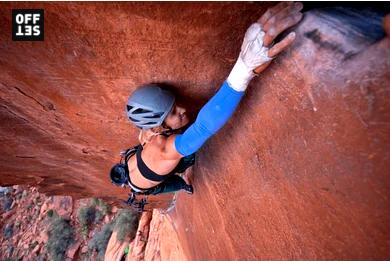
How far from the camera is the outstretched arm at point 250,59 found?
1.76 m

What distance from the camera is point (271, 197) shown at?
229 centimetres

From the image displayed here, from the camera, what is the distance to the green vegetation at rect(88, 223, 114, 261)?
13139 millimetres

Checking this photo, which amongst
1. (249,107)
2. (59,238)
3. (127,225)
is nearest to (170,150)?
(249,107)

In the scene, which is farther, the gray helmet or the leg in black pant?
the leg in black pant

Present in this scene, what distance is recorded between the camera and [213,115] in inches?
90.0

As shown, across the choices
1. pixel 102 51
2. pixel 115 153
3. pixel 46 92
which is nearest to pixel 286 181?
pixel 102 51

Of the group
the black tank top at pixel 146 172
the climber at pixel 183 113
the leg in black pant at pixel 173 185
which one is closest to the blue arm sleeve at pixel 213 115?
the climber at pixel 183 113

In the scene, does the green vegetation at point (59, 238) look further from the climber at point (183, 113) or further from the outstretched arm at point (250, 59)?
the outstretched arm at point (250, 59)

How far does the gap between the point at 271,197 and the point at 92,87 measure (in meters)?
2.07

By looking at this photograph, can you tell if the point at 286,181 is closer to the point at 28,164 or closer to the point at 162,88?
the point at 162,88

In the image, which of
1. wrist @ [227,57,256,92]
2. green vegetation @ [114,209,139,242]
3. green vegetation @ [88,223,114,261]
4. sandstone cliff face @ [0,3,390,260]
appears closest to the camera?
sandstone cliff face @ [0,3,390,260]

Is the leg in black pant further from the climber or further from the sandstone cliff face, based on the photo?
the sandstone cliff face

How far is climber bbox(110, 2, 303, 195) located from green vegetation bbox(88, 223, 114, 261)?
10194mm

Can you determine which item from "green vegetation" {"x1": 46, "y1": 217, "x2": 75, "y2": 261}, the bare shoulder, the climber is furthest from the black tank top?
"green vegetation" {"x1": 46, "y1": 217, "x2": 75, "y2": 261}
